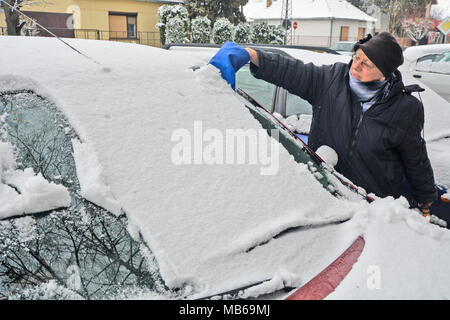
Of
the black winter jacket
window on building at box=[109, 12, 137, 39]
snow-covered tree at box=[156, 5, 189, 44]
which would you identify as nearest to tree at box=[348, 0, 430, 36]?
snow-covered tree at box=[156, 5, 189, 44]

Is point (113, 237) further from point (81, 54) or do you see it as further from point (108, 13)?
point (108, 13)

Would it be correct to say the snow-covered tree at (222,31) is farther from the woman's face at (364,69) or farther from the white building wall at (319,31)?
the woman's face at (364,69)

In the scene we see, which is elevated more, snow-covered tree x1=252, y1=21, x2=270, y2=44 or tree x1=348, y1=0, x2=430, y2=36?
tree x1=348, y1=0, x2=430, y2=36

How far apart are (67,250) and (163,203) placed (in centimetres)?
33

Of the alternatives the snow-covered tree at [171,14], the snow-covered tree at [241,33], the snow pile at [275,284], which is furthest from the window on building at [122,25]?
the snow pile at [275,284]

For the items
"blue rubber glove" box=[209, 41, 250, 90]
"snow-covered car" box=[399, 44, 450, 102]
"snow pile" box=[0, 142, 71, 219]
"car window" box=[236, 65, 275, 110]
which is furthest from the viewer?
"snow-covered car" box=[399, 44, 450, 102]

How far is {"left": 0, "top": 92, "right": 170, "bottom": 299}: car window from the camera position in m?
1.07

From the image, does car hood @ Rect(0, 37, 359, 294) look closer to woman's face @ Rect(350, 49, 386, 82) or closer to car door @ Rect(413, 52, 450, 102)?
woman's face @ Rect(350, 49, 386, 82)

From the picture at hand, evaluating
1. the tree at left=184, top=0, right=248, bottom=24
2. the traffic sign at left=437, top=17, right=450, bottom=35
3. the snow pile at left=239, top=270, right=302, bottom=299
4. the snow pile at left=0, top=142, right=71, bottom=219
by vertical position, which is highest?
the tree at left=184, top=0, right=248, bottom=24

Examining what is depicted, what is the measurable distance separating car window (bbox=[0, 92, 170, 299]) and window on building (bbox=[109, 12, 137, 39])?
1658 cm

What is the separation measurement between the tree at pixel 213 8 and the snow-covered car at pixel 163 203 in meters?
19.6

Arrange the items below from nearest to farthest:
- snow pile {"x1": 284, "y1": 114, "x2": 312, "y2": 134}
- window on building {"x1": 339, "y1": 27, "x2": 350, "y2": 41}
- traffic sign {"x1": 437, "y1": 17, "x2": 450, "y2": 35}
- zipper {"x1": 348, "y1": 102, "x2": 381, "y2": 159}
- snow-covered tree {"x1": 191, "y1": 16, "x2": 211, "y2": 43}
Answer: zipper {"x1": 348, "y1": 102, "x2": 381, "y2": 159}, snow pile {"x1": 284, "y1": 114, "x2": 312, "y2": 134}, traffic sign {"x1": 437, "y1": 17, "x2": 450, "y2": 35}, snow-covered tree {"x1": 191, "y1": 16, "x2": 211, "y2": 43}, window on building {"x1": 339, "y1": 27, "x2": 350, "y2": 41}

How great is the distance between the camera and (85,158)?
1.33m

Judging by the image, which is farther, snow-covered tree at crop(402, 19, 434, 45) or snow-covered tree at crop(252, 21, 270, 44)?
snow-covered tree at crop(402, 19, 434, 45)
